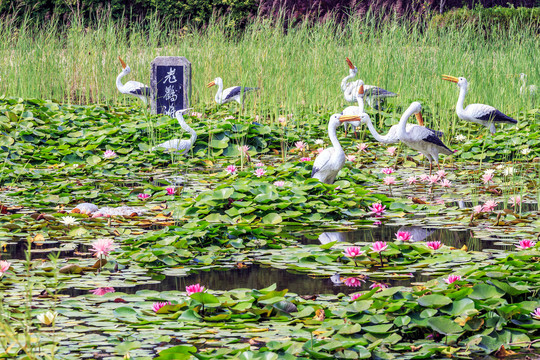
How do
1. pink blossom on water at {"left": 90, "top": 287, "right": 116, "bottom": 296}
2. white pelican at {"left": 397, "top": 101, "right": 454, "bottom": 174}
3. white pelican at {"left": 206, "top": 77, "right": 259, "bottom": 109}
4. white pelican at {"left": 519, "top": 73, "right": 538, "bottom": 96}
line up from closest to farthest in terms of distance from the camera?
pink blossom on water at {"left": 90, "top": 287, "right": 116, "bottom": 296} → white pelican at {"left": 397, "top": 101, "right": 454, "bottom": 174} → white pelican at {"left": 206, "top": 77, "right": 259, "bottom": 109} → white pelican at {"left": 519, "top": 73, "right": 538, "bottom": 96}

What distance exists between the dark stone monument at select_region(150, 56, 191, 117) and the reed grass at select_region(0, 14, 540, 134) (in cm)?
28

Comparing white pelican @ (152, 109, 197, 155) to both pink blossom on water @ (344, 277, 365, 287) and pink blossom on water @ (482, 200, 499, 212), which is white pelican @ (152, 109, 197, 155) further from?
pink blossom on water @ (344, 277, 365, 287)

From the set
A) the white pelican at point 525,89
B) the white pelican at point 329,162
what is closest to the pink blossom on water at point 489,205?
the white pelican at point 329,162

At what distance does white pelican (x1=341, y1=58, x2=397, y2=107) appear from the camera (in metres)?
7.78

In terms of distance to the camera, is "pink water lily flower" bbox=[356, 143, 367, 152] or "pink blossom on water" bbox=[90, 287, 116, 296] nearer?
"pink blossom on water" bbox=[90, 287, 116, 296]

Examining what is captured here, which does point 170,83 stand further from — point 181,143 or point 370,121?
point 370,121

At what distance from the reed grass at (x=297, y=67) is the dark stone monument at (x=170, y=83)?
276 millimetres

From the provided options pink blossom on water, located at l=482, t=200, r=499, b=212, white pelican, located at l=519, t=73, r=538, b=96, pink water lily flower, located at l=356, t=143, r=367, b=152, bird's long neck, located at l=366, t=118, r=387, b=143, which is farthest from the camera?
white pelican, located at l=519, t=73, r=538, b=96

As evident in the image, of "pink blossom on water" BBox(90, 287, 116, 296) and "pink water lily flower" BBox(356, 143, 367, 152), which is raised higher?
"pink water lily flower" BBox(356, 143, 367, 152)

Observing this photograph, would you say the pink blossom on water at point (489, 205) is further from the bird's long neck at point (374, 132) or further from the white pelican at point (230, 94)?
the white pelican at point (230, 94)

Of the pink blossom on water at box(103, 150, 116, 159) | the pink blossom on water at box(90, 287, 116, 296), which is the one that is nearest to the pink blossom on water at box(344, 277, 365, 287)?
the pink blossom on water at box(90, 287, 116, 296)

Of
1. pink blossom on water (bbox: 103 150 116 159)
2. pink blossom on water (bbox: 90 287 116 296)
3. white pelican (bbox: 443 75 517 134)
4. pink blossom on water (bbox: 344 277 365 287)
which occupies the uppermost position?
white pelican (bbox: 443 75 517 134)

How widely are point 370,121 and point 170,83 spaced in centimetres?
327

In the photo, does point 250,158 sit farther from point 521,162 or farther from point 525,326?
point 525,326
